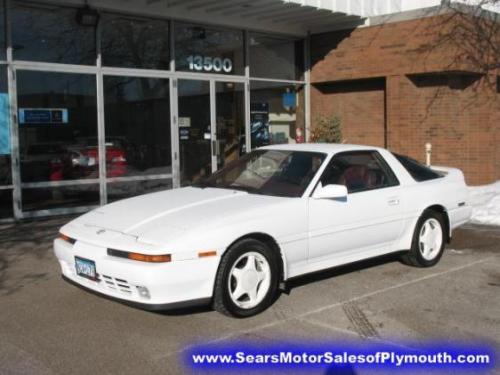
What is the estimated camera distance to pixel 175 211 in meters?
5.36

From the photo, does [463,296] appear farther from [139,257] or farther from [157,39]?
[157,39]

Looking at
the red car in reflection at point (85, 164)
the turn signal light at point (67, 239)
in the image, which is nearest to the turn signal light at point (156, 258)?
the turn signal light at point (67, 239)

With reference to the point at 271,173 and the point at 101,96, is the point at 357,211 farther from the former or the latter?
the point at 101,96

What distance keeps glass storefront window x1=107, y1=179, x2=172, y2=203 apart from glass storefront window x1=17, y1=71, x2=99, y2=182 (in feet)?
Result: 1.52

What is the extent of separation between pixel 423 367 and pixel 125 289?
2266 millimetres

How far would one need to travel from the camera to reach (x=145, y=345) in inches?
181

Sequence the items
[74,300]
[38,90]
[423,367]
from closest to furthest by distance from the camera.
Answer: [423,367] → [74,300] → [38,90]

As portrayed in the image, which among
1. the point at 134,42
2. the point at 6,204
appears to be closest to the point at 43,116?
the point at 6,204

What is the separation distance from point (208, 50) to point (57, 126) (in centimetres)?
390

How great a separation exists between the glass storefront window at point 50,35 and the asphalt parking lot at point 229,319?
14.9 feet

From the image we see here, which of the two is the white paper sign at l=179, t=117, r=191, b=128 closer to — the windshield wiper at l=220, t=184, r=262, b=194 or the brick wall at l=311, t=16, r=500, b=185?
the brick wall at l=311, t=16, r=500, b=185

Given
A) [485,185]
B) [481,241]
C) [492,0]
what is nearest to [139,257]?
[481,241]

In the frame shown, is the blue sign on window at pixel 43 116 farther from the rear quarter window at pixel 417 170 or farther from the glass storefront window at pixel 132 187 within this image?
the rear quarter window at pixel 417 170

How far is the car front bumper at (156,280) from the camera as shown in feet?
15.2
